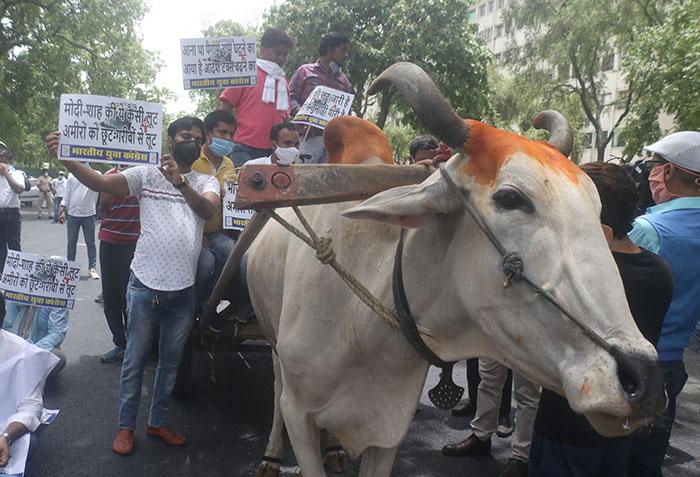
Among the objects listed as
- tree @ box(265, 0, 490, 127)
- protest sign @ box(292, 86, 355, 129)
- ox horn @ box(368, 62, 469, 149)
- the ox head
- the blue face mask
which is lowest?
the ox head

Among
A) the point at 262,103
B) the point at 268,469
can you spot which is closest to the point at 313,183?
the point at 268,469

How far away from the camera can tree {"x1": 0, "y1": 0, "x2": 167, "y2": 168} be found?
61.3 feet

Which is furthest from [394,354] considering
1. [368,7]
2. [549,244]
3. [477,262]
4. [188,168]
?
[368,7]

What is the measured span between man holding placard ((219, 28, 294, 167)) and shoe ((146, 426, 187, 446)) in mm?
2418

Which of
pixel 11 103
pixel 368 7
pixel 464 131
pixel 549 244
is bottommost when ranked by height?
Result: pixel 549 244

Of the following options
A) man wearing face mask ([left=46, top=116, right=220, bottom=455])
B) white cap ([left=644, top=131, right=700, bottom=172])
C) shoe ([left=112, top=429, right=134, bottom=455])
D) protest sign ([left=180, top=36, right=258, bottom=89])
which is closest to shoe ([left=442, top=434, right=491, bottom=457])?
man wearing face mask ([left=46, top=116, right=220, bottom=455])

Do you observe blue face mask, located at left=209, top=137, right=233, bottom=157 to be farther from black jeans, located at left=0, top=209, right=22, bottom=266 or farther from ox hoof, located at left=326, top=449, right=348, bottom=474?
black jeans, located at left=0, top=209, right=22, bottom=266

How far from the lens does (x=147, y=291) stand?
3.59m

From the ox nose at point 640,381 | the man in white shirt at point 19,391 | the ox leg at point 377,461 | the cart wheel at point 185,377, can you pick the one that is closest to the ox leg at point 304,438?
the ox leg at point 377,461

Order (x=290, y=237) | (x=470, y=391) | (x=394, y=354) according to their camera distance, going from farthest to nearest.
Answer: (x=470, y=391) → (x=290, y=237) → (x=394, y=354)

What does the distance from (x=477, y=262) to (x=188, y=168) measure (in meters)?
2.50

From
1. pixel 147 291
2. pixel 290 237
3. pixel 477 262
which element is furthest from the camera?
pixel 147 291

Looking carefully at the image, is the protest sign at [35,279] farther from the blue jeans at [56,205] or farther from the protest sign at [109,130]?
the blue jeans at [56,205]

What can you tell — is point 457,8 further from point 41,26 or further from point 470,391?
point 470,391
